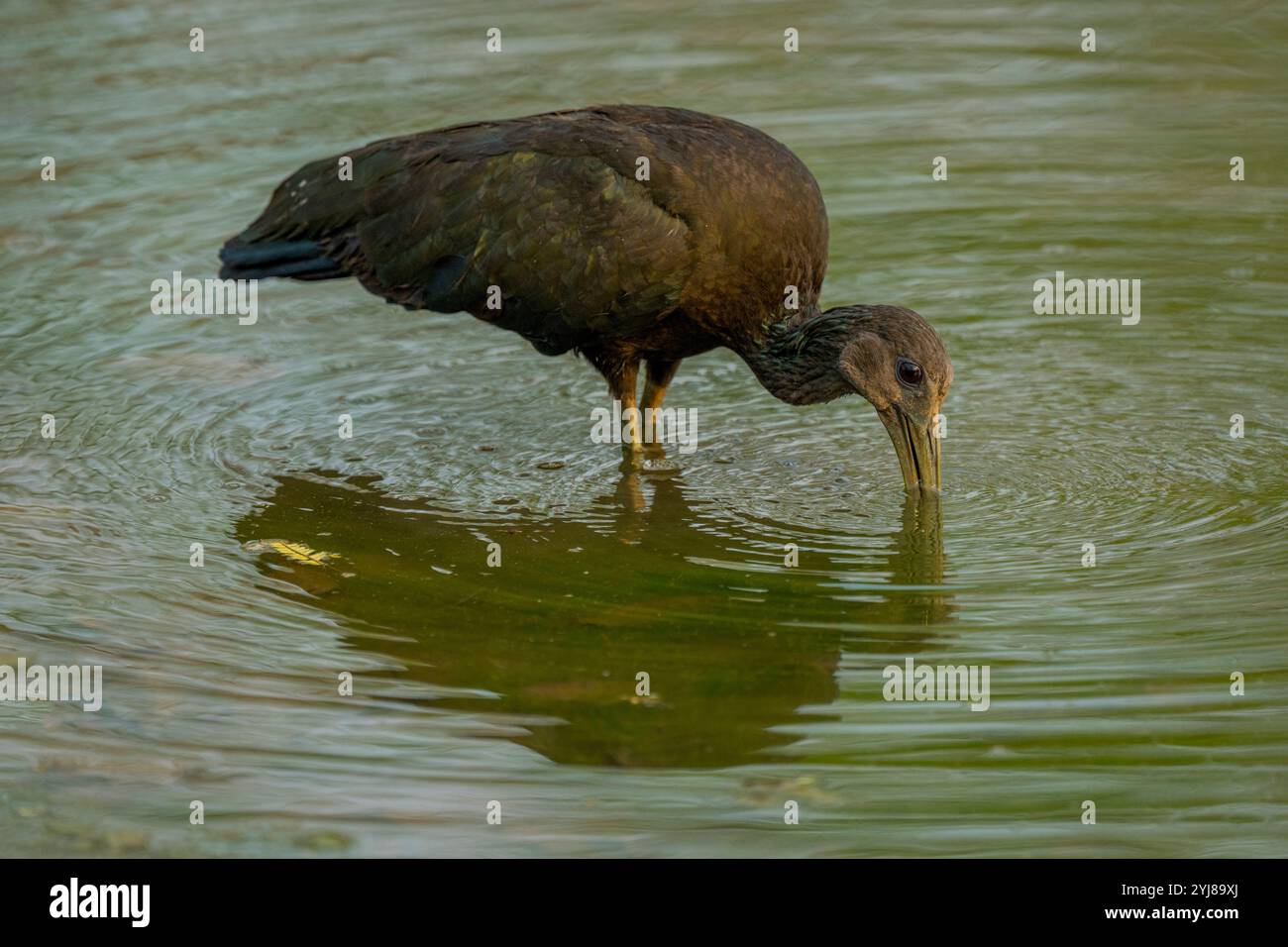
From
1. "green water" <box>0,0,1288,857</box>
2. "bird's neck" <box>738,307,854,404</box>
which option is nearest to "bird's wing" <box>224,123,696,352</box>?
"bird's neck" <box>738,307,854,404</box>

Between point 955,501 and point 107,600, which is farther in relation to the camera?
point 955,501

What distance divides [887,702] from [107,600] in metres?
3.16

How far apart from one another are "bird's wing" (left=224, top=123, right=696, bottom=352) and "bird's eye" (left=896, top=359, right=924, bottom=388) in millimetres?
1034

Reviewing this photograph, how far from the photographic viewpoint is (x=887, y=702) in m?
6.92

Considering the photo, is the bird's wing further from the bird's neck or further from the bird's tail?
the bird's neck

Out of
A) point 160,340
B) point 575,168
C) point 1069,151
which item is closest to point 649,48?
point 1069,151

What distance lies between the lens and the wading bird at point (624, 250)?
28.5 feet

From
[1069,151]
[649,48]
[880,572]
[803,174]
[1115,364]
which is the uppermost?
[649,48]

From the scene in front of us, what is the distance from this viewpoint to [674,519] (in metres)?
8.66

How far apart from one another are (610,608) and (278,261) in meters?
3.03

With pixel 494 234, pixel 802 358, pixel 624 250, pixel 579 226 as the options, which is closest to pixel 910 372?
pixel 802 358

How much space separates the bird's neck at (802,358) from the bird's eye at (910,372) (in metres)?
0.30

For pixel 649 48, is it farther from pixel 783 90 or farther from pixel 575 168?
pixel 575 168

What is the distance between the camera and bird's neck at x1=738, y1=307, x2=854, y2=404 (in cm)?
890
